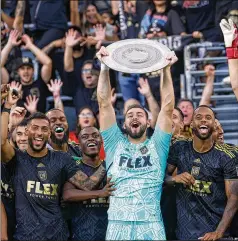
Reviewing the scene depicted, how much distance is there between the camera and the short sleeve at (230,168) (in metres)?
9.66

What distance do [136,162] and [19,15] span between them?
19.7 feet

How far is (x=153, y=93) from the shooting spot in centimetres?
1373

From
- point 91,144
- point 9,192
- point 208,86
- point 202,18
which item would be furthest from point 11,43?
point 9,192

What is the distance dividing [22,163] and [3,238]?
83 centimetres

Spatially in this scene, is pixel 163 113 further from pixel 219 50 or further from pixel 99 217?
pixel 219 50

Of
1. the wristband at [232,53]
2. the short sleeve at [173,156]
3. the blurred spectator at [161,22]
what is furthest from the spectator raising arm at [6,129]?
the blurred spectator at [161,22]

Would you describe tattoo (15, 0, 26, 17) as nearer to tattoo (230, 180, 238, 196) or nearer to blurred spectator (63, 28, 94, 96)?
blurred spectator (63, 28, 94, 96)

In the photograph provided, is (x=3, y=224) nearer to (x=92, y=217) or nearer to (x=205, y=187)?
(x=92, y=217)

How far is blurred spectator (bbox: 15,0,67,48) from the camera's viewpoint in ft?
49.4

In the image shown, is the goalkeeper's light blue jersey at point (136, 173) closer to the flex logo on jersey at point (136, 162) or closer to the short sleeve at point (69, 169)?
the flex logo on jersey at point (136, 162)

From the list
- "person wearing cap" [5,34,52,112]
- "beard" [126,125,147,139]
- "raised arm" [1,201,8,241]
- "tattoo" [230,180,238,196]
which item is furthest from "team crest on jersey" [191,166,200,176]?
"person wearing cap" [5,34,52,112]

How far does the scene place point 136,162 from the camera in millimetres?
9672

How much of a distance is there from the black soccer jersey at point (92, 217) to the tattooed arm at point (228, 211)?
3.64 ft

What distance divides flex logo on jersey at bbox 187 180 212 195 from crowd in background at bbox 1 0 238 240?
9.69ft
